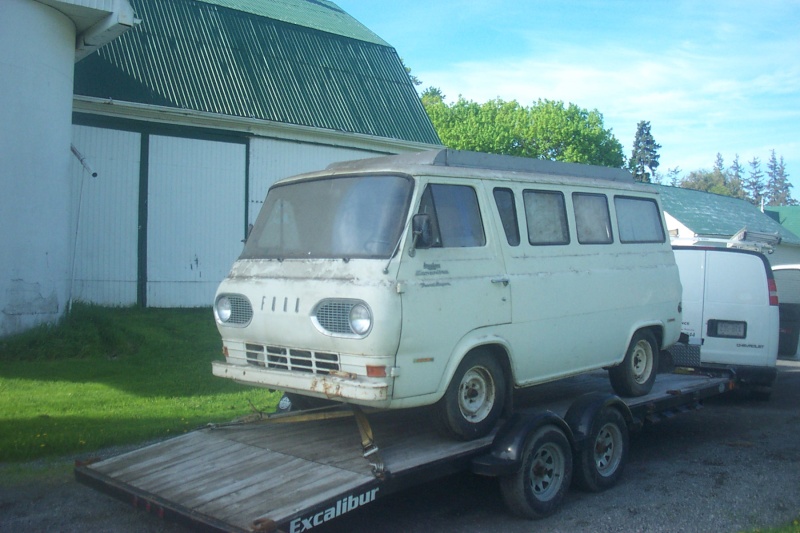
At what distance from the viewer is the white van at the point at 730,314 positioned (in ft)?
32.9

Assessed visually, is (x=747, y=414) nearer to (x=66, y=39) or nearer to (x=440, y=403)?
(x=440, y=403)

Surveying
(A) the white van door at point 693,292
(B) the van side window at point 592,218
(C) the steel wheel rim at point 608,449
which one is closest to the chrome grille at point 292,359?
(C) the steel wheel rim at point 608,449

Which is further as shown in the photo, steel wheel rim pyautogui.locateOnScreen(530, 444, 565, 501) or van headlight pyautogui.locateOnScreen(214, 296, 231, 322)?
van headlight pyautogui.locateOnScreen(214, 296, 231, 322)

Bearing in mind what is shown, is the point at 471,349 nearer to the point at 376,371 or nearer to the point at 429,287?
the point at 429,287

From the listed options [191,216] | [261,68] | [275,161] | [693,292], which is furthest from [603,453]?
[261,68]

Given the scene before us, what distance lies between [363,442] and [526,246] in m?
2.36

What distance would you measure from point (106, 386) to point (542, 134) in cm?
3878

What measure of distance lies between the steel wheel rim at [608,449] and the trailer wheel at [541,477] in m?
0.62

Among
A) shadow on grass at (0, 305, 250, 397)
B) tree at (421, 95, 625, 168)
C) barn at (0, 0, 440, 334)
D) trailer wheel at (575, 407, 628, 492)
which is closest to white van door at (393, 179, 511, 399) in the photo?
trailer wheel at (575, 407, 628, 492)

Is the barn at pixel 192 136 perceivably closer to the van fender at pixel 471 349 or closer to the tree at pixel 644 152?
the van fender at pixel 471 349

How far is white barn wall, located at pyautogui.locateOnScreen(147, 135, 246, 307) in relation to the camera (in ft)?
53.3

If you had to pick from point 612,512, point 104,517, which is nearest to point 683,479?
point 612,512

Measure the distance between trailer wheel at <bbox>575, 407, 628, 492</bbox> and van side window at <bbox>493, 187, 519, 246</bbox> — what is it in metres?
1.69

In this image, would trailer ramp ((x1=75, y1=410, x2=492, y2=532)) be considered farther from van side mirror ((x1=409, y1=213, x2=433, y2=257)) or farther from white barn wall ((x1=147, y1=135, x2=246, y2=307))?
white barn wall ((x1=147, y1=135, x2=246, y2=307))
